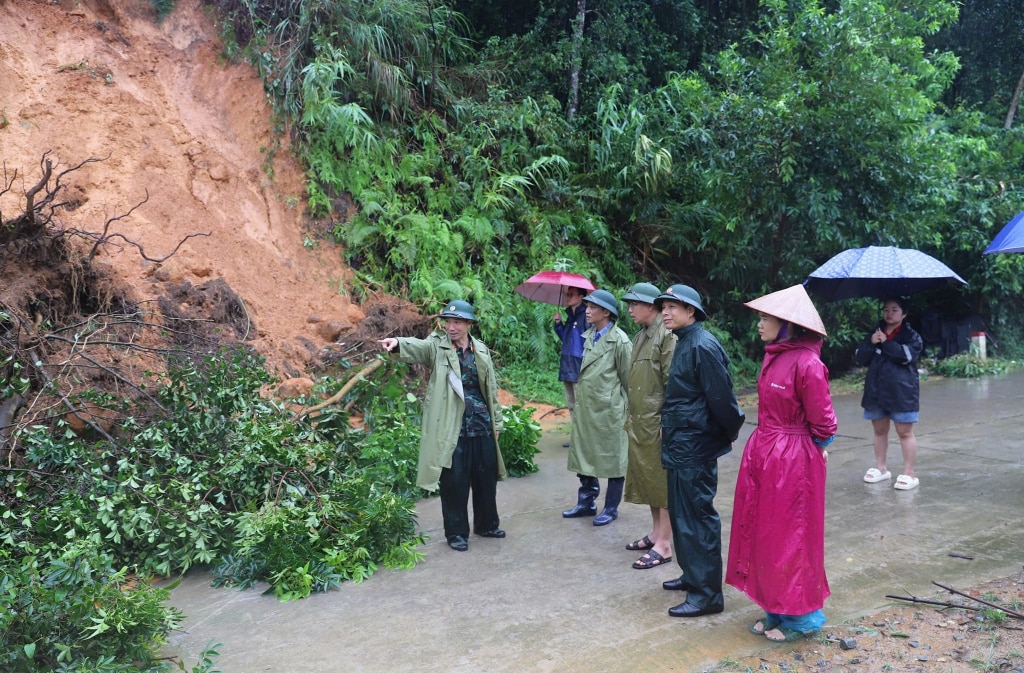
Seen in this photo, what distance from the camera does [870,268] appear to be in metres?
6.50

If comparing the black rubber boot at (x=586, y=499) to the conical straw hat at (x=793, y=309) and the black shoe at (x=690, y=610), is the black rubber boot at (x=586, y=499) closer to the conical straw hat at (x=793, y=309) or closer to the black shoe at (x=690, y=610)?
the black shoe at (x=690, y=610)

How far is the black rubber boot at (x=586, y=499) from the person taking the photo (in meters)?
6.26

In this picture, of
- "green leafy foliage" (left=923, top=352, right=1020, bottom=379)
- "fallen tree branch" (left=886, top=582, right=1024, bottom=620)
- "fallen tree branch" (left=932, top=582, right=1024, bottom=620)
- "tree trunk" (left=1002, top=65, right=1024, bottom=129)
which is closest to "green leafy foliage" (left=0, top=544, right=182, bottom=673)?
"fallen tree branch" (left=886, top=582, right=1024, bottom=620)

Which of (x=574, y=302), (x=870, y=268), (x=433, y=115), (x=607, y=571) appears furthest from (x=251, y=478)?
(x=433, y=115)

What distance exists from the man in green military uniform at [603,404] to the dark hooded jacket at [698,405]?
1368mm

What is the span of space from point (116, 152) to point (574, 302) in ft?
20.5

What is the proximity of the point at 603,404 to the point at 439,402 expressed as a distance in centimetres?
123

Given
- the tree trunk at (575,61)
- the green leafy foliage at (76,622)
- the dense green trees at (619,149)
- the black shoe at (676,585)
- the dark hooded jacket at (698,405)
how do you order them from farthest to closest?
the tree trunk at (575,61) → the dense green trees at (619,149) → the black shoe at (676,585) → the dark hooded jacket at (698,405) → the green leafy foliage at (76,622)

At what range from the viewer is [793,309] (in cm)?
410

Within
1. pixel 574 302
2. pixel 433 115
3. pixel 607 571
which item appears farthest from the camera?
pixel 433 115

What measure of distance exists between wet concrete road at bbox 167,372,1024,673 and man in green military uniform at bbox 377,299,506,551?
24cm

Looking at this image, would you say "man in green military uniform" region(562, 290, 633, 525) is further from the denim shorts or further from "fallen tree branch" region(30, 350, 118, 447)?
"fallen tree branch" region(30, 350, 118, 447)

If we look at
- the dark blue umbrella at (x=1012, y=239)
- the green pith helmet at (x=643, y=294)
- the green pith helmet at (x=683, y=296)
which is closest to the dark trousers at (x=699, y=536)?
the green pith helmet at (x=683, y=296)

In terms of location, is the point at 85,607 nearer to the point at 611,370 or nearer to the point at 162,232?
the point at 611,370
